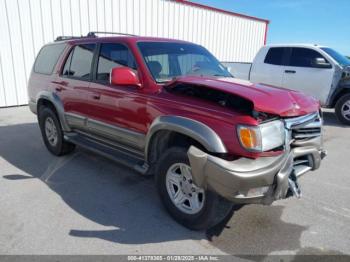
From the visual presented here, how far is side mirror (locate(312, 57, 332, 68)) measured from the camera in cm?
751

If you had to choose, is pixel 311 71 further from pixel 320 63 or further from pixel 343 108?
pixel 343 108

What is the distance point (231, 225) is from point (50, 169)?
2.91m

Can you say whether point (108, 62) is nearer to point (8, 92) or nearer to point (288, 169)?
point (288, 169)

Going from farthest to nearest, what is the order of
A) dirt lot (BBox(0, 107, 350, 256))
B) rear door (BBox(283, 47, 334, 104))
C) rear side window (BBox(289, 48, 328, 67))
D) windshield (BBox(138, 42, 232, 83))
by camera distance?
rear side window (BBox(289, 48, 328, 67)), rear door (BBox(283, 47, 334, 104)), windshield (BBox(138, 42, 232, 83)), dirt lot (BBox(0, 107, 350, 256))

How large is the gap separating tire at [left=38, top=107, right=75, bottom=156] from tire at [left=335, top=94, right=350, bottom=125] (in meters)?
6.62

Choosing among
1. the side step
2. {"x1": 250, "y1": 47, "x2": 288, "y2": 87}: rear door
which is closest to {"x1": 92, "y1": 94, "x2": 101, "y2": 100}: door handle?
the side step

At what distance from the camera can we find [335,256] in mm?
2615

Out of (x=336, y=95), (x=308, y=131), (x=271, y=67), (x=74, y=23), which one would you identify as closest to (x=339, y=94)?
(x=336, y=95)

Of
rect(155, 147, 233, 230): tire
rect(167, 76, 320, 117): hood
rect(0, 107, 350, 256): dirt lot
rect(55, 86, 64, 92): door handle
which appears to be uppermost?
rect(167, 76, 320, 117): hood

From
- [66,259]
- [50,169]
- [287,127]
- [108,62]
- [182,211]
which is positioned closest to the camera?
[66,259]

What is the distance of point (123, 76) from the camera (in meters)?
3.22

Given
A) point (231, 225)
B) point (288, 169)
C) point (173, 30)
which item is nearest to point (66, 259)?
point (231, 225)

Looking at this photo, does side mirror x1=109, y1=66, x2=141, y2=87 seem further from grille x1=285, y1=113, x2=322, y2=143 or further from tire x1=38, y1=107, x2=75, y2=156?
tire x1=38, y1=107, x2=75, y2=156

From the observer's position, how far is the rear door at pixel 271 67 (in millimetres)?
8391
